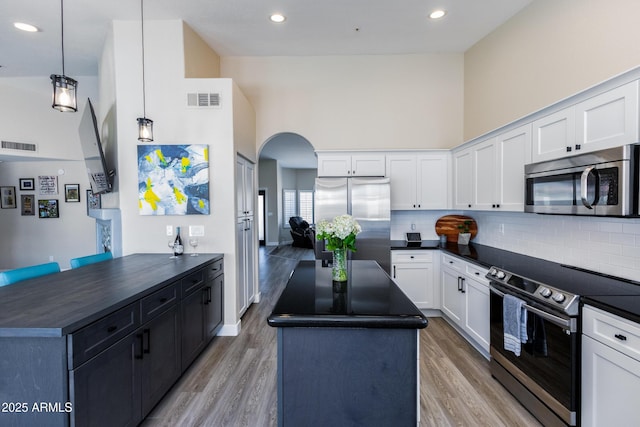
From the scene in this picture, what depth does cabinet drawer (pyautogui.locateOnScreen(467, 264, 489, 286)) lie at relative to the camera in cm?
277

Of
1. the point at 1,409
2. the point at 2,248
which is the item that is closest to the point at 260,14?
the point at 1,409

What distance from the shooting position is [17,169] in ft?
20.9

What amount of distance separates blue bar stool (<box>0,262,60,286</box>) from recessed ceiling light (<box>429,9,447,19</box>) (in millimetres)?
4452

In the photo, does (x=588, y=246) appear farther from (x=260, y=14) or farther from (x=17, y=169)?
(x=17, y=169)

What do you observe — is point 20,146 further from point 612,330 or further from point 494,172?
point 612,330

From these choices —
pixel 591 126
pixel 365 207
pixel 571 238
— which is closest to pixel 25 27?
pixel 365 207

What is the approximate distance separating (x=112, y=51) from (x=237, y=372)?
3749 mm

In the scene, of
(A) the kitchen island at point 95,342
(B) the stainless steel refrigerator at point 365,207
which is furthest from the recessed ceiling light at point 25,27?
(B) the stainless steel refrigerator at point 365,207

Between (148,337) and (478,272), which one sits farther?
(478,272)

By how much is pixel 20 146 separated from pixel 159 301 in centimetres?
601

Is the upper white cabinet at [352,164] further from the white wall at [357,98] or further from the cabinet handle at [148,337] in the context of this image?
the cabinet handle at [148,337]

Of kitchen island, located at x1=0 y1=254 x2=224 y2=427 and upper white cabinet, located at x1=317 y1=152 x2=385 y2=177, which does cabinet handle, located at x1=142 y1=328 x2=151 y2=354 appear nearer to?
kitchen island, located at x1=0 y1=254 x2=224 y2=427

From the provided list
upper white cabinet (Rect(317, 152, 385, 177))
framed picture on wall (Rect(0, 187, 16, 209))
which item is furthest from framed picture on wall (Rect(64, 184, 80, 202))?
upper white cabinet (Rect(317, 152, 385, 177))

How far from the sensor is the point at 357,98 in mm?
4445
